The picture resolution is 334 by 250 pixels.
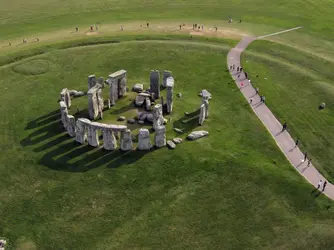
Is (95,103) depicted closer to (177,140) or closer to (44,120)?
(44,120)

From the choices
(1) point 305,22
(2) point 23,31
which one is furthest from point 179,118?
(1) point 305,22

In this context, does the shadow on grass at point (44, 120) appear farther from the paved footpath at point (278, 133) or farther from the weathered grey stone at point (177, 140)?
the paved footpath at point (278, 133)

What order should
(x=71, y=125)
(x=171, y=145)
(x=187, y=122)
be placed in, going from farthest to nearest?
(x=187, y=122), (x=71, y=125), (x=171, y=145)

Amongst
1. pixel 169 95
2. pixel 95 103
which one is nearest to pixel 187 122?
pixel 169 95

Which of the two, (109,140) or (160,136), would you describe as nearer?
(109,140)

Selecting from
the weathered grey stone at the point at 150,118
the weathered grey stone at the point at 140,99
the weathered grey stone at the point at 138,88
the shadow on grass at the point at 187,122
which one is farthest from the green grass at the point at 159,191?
the weathered grey stone at the point at 138,88

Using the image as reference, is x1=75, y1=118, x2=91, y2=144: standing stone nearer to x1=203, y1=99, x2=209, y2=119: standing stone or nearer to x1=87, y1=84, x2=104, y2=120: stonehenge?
x1=87, y1=84, x2=104, y2=120: stonehenge
